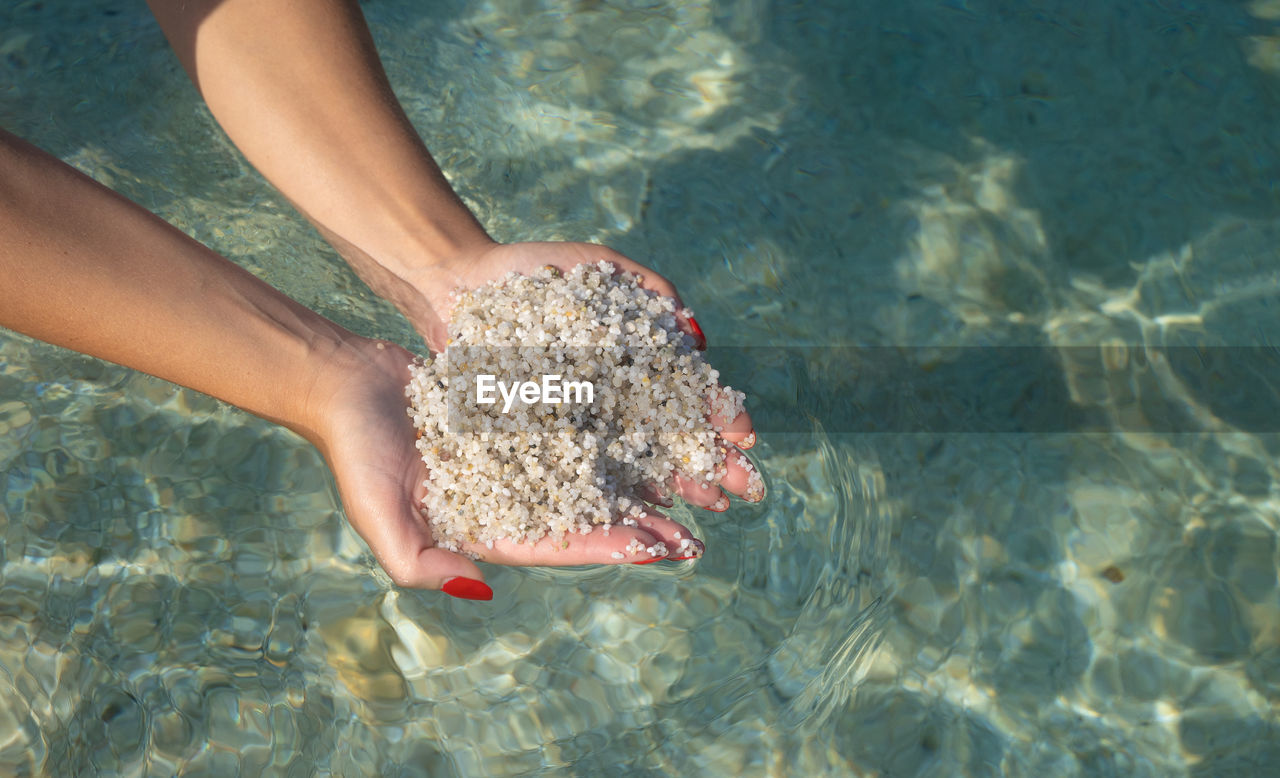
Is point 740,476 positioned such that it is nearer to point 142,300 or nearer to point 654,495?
point 654,495

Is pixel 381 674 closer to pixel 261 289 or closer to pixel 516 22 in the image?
pixel 261 289

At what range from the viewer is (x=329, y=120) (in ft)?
6.62

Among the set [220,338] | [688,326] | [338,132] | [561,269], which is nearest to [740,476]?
Result: [688,326]

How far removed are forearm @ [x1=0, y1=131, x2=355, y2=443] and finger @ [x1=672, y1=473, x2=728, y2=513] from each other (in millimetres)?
712

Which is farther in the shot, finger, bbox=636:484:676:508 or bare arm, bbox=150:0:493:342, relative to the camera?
bare arm, bbox=150:0:493:342

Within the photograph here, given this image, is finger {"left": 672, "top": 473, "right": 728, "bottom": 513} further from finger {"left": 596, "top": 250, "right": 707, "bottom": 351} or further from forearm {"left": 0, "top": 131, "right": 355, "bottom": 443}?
forearm {"left": 0, "top": 131, "right": 355, "bottom": 443}

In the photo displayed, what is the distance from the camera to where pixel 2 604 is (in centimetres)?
210

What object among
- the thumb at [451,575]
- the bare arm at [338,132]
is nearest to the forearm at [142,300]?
the bare arm at [338,132]

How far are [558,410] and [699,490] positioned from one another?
32 cm

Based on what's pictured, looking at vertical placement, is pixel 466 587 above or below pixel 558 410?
below

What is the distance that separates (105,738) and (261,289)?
102 centimetres

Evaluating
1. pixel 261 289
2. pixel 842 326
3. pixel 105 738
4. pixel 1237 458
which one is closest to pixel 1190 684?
pixel 1237 458

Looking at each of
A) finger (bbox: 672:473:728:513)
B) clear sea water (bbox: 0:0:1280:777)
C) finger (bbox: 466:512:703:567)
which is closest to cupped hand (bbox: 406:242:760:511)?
finger (bbox: 672:473:728:513)

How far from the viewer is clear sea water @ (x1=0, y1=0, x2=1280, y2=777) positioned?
2041 millimetres
